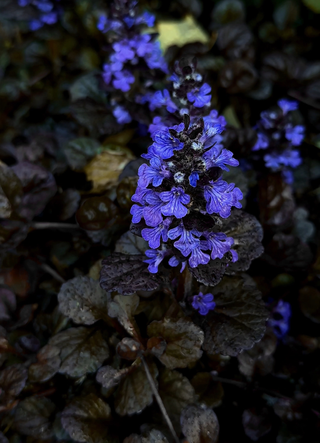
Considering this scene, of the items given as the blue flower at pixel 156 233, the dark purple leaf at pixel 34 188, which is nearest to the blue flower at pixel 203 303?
the blue flower at pixel 156 233

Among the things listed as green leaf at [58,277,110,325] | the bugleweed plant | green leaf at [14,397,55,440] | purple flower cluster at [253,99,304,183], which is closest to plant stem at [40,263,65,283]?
the bugleweed plant

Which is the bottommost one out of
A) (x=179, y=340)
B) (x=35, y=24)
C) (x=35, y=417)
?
(x=35, y=417)

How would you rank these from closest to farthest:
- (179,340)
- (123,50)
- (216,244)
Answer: (216,244), (179,340), (123,50)

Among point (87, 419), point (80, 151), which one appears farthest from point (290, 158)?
point (87, 419)

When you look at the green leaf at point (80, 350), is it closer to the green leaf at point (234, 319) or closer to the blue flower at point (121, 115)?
the green leaf at point (234, 319)

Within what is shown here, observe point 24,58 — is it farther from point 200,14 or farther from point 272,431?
Result: point 272,431

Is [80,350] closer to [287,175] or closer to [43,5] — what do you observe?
[287,175]
